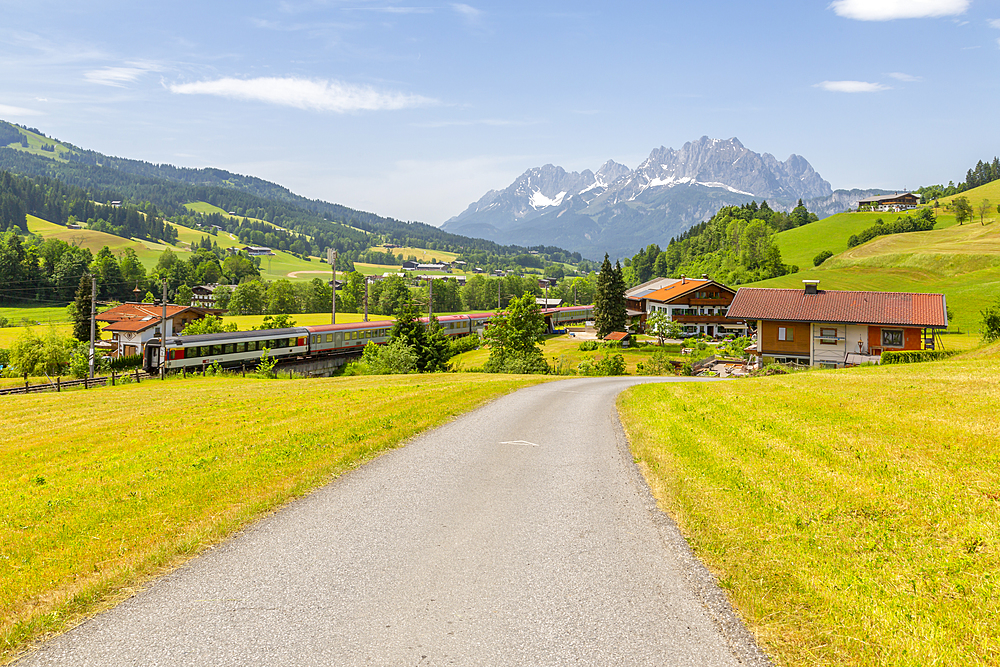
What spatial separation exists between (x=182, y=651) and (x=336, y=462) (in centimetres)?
718

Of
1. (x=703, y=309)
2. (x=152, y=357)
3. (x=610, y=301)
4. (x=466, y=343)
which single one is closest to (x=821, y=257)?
(x=703, y=309)

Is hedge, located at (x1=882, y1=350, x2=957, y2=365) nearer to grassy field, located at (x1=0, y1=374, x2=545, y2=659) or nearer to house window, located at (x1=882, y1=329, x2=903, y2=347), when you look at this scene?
house window, located at (x1=882, y1=329, x2=903, y2=347)

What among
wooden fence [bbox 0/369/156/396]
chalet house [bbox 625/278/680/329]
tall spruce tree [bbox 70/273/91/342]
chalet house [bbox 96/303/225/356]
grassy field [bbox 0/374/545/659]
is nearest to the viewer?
grassy field [bbox 0/374/545/659]

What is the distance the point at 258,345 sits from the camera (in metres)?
58.2

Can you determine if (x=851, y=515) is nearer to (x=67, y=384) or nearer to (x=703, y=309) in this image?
(x=67, y=384)

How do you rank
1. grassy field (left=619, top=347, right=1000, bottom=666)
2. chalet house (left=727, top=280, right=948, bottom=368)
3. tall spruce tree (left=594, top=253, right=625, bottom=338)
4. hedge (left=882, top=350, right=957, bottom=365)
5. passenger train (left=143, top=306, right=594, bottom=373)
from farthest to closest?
1. tall spruce tree (left=594, top=253, right=625, bottom=338)
2. passenger train (left=143, top=306, right=594, bottom=373)
3. chalet house (left=727, top=280, right=948, bottom=368)
4. hedge (left=882, top=350, right=957, bottom=365)
5. grassy field (left=619, top=347, right=1000, bottom=666)

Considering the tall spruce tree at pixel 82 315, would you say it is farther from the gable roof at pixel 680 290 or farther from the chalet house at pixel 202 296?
the gable roof at pixel 680 290

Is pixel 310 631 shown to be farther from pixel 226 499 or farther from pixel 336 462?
pixel 336 462

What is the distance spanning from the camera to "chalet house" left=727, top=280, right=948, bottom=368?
4456 cm

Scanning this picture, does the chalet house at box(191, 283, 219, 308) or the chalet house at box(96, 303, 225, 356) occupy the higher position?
the chalet house at box(191, 283, 219, 308)

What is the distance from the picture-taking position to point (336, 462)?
1260cm

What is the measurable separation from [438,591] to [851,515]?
6241 millimetres

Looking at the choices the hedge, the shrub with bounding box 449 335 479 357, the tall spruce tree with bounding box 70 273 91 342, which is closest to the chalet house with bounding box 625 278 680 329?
the shrub with bounding box 449 335 479 357

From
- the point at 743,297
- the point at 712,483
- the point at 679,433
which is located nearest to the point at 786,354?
the point at 743,297
